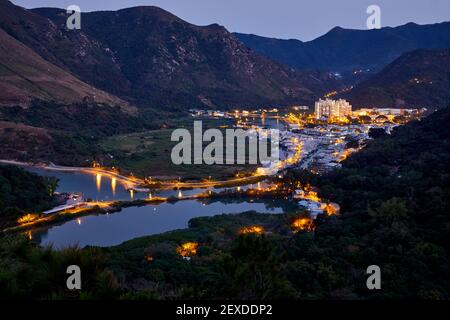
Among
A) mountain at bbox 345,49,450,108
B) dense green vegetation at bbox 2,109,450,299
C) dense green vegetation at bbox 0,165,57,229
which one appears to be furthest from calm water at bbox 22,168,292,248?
mountain at bbox 345,49,450,108

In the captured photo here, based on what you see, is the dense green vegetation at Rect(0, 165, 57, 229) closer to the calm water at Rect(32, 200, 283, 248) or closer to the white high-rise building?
the calm water at Rect(32, 200, 283, 248)

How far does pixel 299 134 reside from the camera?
5866 centimetres

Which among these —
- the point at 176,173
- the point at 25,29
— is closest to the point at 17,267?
the point at 176,173

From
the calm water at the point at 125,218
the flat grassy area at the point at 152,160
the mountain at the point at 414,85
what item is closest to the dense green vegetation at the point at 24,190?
the calm water at the point at 125,218

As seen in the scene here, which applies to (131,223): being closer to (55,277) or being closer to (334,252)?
(334,252)

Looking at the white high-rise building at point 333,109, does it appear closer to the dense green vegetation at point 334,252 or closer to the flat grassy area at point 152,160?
the flat grassy area at point 152,160

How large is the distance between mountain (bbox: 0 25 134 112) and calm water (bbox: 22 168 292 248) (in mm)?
28751

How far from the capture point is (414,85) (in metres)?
→ 83.1

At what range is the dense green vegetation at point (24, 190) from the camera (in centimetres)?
2488

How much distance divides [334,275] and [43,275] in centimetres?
897

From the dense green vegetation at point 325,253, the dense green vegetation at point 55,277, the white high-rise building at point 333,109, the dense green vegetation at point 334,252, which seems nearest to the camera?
the dense green vegetation at point 55,277

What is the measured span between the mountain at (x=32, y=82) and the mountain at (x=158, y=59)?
12.7 meters

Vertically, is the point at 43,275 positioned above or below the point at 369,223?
above
